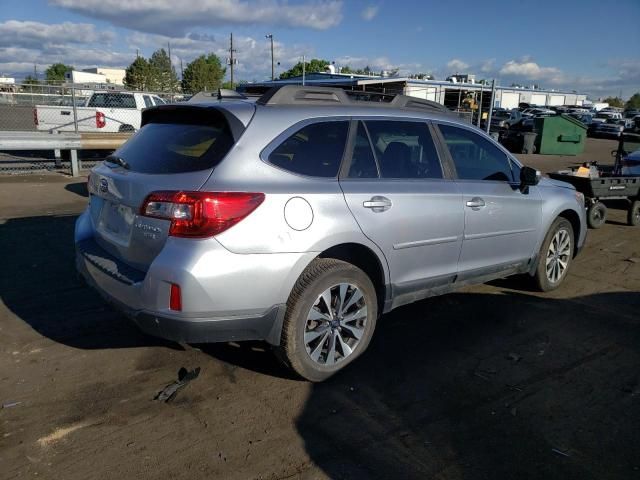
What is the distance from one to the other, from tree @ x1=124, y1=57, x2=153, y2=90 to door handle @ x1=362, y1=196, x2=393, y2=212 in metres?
52.1

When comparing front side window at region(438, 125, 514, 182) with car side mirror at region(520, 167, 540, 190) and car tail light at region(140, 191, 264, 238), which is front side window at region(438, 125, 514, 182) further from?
car tail light at region(140, 191, 264, 238)

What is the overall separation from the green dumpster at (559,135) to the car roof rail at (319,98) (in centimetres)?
1942

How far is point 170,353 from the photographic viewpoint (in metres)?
3.93

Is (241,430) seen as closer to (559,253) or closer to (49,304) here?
(49,304)

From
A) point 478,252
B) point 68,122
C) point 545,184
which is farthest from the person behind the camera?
point 68,122

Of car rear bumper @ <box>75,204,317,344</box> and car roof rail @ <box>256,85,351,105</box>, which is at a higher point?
car roof rail @ <box>256,85,351,105</box>

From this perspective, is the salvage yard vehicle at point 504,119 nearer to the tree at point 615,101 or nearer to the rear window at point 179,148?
the rear window at point 179,148

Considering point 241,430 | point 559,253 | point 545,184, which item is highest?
point 545,184

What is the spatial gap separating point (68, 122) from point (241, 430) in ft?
50.6

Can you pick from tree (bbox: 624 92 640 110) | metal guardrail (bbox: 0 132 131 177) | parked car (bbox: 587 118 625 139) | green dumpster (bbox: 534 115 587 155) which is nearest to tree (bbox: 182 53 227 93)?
parked car (bbox: 587 118 625 139)

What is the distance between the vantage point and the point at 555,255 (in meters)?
5.47

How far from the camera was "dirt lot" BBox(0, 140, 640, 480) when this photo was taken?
9.12 feet

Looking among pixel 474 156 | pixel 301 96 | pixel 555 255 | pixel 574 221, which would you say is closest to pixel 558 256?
pixel 555 255

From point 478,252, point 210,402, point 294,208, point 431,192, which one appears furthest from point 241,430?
point 478,252
